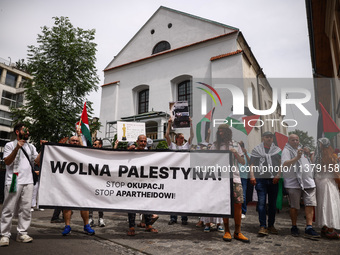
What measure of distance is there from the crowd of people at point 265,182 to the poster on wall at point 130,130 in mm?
4934

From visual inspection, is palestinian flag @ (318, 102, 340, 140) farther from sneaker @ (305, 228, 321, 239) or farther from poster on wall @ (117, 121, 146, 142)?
poster on wall @ (117, 121, 146, 142)

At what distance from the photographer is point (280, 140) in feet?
17.7

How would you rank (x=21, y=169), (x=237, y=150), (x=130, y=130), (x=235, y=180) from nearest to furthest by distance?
(x=21, y=169) < (x=235, y=180) < (x=237, y=150) < (x=130, y=130)

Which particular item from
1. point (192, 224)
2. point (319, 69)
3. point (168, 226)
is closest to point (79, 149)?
point (168, 226)

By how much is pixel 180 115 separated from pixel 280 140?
240cm

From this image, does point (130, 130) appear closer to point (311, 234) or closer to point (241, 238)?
point (241, 238)

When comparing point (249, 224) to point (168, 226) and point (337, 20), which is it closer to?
point (168, 226)

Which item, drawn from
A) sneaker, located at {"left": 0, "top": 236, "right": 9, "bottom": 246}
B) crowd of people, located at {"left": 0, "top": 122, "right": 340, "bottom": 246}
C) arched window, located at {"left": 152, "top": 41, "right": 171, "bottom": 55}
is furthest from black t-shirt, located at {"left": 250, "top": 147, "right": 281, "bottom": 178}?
arched window, located at {"left": 152, "top": 41, "right": 171, "bottom": 55}

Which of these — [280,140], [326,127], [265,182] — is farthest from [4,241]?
[326,127]

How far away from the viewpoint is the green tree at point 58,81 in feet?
41.5

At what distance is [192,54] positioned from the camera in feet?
71.3

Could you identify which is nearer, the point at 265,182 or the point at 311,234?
the point at 311,234

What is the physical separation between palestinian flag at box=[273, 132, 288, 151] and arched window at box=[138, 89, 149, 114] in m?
19.1

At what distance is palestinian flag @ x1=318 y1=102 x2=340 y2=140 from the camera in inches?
199
